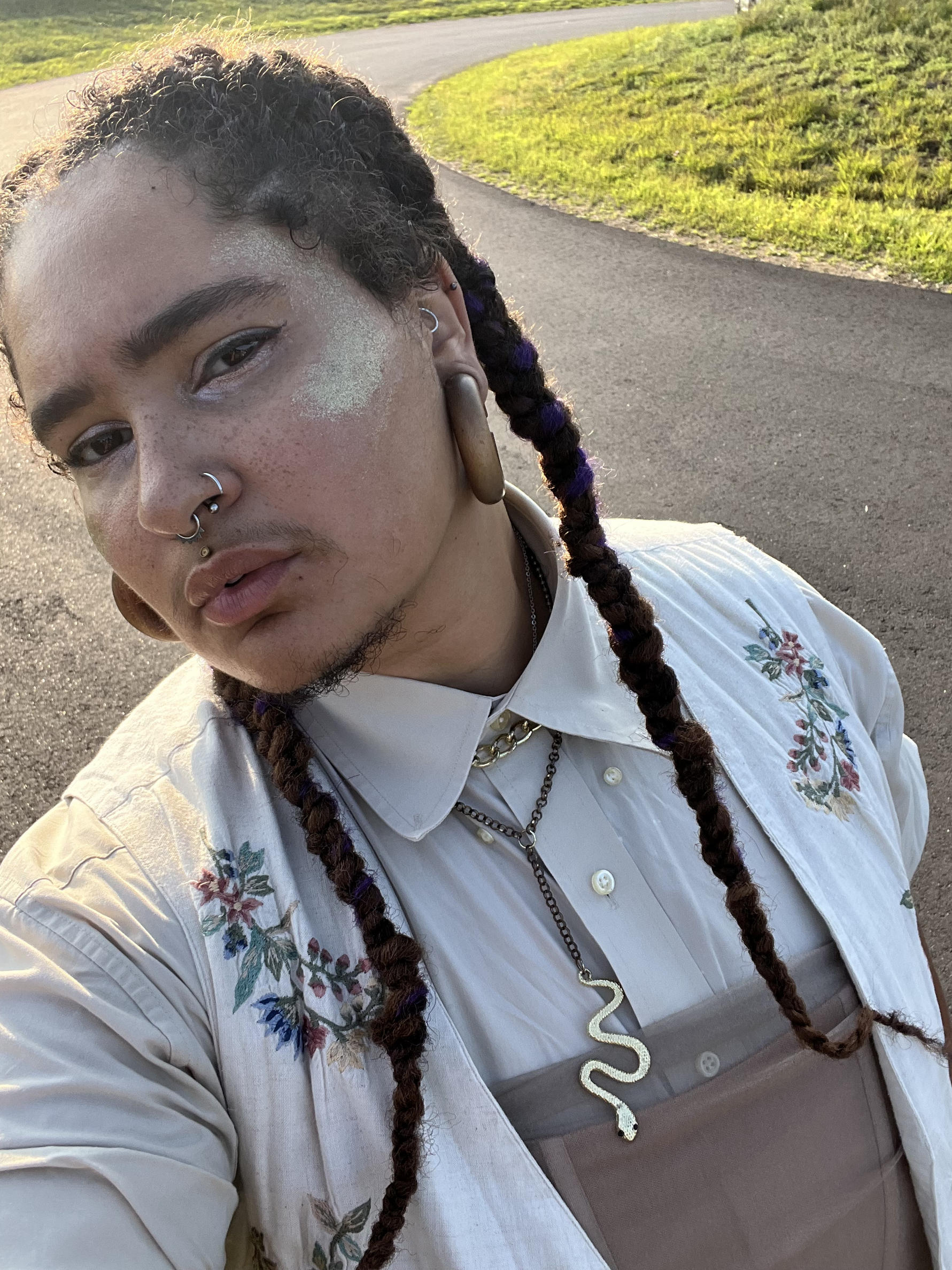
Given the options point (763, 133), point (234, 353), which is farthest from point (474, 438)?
point (763, 133)

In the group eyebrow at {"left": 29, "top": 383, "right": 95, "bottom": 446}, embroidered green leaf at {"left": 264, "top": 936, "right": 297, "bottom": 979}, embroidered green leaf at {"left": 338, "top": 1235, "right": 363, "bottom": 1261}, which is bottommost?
embroidered green leaf at {"left": 338, "top": 1235, "right": 363, "bottom": 1261}

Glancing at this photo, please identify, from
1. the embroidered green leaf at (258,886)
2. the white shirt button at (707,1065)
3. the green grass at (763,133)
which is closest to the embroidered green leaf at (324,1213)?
the embroidered green leaf at (258,886)

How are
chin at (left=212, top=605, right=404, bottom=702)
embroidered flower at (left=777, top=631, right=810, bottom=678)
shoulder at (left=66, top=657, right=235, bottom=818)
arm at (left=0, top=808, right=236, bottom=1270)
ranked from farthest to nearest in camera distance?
1. embroidered flower at (left=777, top=631, right=810, bottom=678)
2. shoulder at (left=66, top=657, right=235, bottom=818)
3. chin at (left=212, top=605, right=404, bottom=702)
4. arm at (left=0, top=808, right=236, bottom=1270)

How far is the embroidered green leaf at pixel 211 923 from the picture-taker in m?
1.31

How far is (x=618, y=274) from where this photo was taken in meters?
6.76

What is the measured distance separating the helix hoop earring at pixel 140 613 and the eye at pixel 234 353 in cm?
38

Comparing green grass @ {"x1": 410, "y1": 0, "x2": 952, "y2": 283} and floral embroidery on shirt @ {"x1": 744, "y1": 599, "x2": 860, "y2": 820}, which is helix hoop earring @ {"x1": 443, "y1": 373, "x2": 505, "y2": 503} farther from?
green grass @ {"x1": 410, "y1": 0, "x2": 952, "y2": 283}

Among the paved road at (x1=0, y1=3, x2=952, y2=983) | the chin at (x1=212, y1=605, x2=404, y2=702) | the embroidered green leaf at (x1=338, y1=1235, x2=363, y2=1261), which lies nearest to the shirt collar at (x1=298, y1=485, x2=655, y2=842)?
the chin at (x1=212, y1=605, x2=404, y2=702)

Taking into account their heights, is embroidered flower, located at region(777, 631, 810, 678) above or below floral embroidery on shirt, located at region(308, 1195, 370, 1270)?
above

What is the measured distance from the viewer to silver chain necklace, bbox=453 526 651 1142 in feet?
4.29

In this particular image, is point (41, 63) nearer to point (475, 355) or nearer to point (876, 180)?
point (876, 180)

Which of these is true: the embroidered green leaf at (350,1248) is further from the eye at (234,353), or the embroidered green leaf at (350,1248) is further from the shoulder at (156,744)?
the eye at (234,353)

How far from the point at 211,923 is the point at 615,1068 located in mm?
539

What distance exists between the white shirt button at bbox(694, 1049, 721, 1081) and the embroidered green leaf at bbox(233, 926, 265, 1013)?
0.57m
